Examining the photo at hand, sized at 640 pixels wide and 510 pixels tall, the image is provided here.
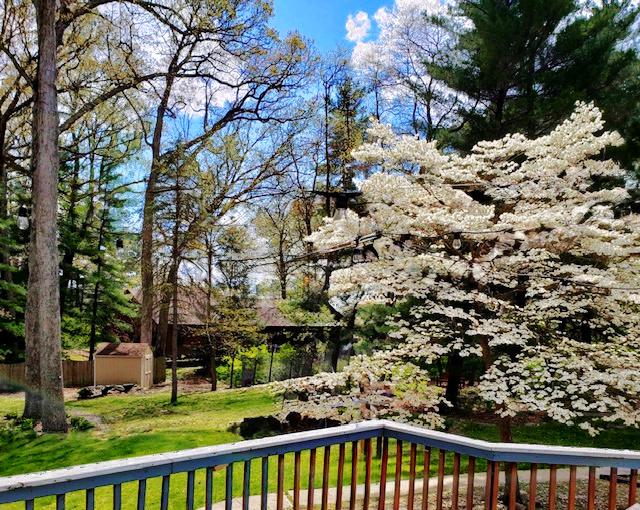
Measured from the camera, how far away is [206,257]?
1229cm

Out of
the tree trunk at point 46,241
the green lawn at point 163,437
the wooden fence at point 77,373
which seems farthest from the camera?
the wooden fence at point 77,373

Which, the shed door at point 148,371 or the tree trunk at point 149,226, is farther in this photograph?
the shed door at point 148,371

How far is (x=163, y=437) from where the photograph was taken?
777 centimetres

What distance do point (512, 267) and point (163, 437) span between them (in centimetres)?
624

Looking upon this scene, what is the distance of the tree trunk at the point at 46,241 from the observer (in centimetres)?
809

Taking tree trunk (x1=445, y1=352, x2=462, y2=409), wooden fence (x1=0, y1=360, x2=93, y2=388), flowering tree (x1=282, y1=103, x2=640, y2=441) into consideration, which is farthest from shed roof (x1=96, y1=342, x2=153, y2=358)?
flowering tree (x1=282, y1=103, x2=640, y2=441)

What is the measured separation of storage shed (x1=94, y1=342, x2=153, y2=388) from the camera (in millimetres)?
13953

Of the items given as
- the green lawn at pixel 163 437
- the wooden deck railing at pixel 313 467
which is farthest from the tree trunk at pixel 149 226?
the wooden deck railing at pixel 313 467

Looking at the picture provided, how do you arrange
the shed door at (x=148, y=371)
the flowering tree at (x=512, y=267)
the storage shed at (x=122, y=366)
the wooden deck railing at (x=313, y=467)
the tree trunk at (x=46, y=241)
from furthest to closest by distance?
the shed door at (x=148, y=371) → the storage shed at (x=122, y=366) → the tree trunk at (x=46, y=241) → the flowering tree at (x=512, y=267) → the wooden deck railing at (x=313, y=467)

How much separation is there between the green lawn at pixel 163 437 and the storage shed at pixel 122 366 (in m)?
2.06

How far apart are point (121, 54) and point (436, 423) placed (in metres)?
11.2

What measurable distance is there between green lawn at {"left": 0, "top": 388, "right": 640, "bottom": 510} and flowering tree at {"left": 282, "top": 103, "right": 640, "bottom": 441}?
64.6 inches

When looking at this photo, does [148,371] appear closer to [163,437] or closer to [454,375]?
[163,437]

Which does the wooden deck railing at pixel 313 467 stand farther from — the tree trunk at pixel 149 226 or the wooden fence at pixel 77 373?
the wooden fence at pixel 77 373
